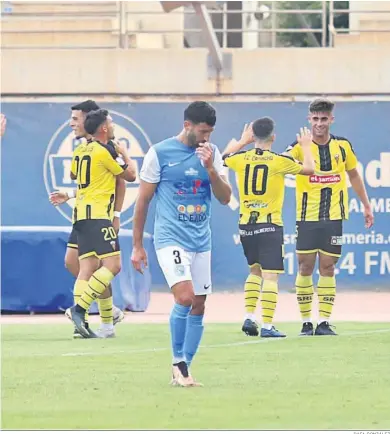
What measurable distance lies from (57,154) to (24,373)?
36.6 feet

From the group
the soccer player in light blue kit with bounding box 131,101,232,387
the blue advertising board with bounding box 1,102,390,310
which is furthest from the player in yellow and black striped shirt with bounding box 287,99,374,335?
the blue advertising board with bounding box 1,102,390,310

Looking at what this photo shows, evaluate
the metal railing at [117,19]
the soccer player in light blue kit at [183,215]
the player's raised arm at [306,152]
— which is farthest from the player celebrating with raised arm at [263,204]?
the metal railing at [117,19]

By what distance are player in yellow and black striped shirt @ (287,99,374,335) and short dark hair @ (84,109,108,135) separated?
6.05 ft

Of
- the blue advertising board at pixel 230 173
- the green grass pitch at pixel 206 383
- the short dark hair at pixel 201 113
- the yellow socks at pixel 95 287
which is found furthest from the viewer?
the blue advertising board at pixel 230 173

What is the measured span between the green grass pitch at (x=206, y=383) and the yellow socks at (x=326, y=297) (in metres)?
0.29

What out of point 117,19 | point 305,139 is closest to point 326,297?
point 305,139

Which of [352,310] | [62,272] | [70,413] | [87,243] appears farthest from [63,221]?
[70,413]

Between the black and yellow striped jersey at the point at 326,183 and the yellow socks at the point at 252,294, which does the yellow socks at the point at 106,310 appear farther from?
the black and yellow striped jersey at the point at 326,183

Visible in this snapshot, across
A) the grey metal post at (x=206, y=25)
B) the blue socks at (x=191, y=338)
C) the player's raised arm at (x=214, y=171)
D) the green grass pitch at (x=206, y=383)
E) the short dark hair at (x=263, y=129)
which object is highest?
the grey metal post at (x=206, y=25)

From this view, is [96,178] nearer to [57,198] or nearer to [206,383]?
[57,198]

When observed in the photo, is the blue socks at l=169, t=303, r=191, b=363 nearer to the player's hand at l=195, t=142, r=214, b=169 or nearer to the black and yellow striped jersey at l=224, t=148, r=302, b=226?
the player's hand at l=195, t=142, r=214, b=169

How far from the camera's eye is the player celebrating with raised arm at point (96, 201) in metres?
13.0

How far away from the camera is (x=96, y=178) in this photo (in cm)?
1304

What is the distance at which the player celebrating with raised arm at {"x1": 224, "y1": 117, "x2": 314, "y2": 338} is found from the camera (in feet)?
42.5
